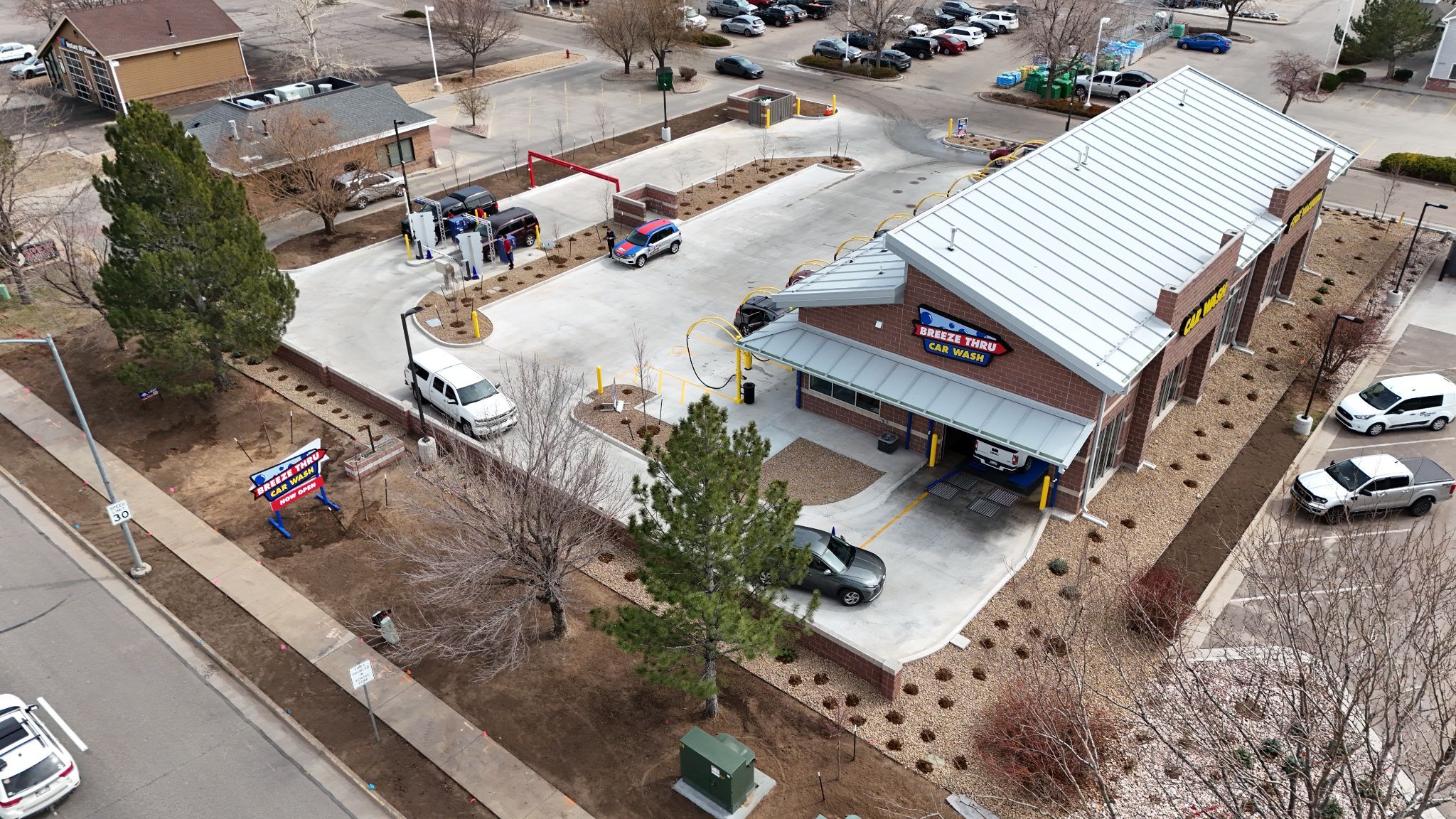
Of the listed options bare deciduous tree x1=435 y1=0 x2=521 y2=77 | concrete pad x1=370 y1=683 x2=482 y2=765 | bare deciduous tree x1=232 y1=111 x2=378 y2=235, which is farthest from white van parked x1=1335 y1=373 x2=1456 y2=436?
bare deciduous tree x1=435 y1=0 x2=521 y2=77

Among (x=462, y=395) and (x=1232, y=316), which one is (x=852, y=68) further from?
(x=462, y=395)

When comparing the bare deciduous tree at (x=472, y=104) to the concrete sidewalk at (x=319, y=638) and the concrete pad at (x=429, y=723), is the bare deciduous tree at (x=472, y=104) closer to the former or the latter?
the concrete sidewalk at (x=319, y=638)

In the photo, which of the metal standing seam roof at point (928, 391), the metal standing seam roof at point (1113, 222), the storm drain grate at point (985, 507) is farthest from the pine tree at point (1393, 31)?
the storm drain grate at point (985, 507)

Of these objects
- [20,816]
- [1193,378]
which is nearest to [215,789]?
[20,816]

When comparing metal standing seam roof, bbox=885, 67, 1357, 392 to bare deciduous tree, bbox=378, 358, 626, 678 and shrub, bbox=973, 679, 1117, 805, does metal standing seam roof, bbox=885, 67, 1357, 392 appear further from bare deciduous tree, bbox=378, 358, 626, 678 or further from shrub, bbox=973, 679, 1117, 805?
bare deciduous tree, bbox=378, 358, 626, 678

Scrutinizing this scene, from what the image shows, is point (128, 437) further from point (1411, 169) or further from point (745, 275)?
point (1411, 169)

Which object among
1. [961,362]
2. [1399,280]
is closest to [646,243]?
[961,362]
